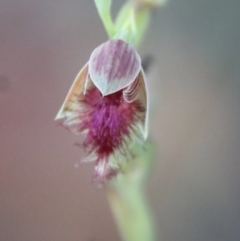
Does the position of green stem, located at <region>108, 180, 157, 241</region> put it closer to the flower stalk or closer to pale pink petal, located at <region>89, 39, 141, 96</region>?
the flower stalk

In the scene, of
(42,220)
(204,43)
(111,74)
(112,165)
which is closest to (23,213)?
(42,220)

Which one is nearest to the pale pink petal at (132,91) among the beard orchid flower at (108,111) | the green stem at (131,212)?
the beard orchid flower at (108,111)

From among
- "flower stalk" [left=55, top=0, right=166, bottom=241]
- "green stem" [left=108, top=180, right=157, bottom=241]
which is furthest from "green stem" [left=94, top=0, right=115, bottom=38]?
"green stem" [left=108, top=180, right=157, bottom=241]

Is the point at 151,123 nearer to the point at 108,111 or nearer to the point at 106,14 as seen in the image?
the point at 108,111

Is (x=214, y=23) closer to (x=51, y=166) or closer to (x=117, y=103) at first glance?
(x=117, y=103)

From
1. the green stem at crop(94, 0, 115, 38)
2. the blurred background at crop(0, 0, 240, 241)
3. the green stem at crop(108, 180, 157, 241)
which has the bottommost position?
the green stem at crop(108, 180, 157, 241)

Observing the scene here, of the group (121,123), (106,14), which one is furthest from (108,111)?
(106,14)

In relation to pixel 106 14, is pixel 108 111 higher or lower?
lower

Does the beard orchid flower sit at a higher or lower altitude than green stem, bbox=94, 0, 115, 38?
lower
